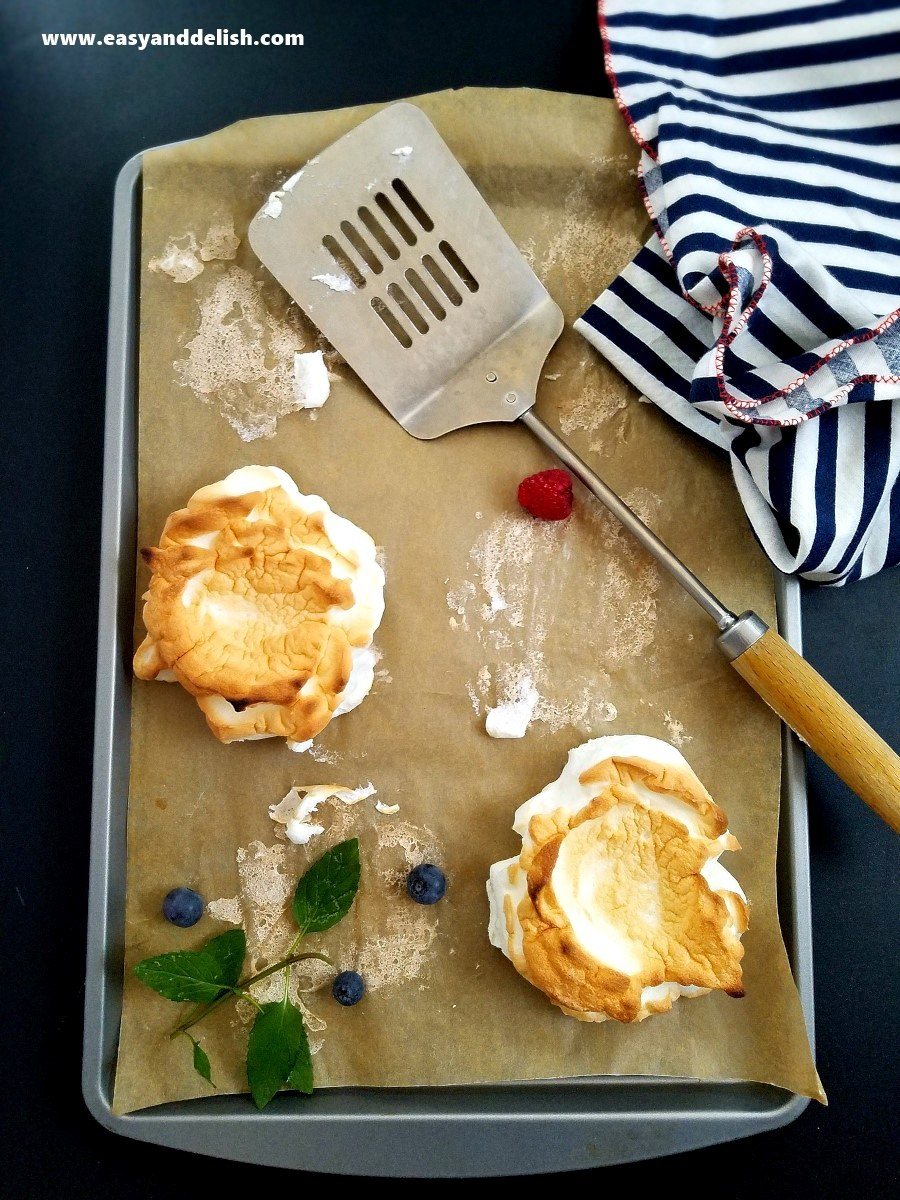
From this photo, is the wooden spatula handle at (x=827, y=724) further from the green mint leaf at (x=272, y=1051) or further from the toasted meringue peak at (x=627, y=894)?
the green mint leaf at (x=272, y=1051)

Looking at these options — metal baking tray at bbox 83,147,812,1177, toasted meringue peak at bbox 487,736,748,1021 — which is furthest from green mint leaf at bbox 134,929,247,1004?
toasted meringue peak at bbox 487,736,748,1021

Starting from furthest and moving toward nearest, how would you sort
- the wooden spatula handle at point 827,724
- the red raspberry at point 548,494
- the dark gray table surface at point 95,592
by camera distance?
the dark gray table surface at point 95,592
the red raspberry at point 548,494
the wooden spatula handle at point 827,724

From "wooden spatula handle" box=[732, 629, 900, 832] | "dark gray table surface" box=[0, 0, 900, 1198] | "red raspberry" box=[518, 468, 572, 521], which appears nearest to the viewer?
"wooden spatula handle" box=[732, 629, 900, 832]

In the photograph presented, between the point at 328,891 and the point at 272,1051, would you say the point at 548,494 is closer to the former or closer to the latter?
the point at 328,891

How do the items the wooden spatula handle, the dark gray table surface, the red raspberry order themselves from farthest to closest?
the dark gray table surface → the red raspberry → the wooden spatula handle

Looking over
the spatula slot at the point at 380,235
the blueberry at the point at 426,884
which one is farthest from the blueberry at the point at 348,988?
the spatula slot at the point at 380,235

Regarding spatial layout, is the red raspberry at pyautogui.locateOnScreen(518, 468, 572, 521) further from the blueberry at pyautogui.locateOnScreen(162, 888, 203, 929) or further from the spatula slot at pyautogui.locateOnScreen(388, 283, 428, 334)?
the blueberry at pyautogui.locateOnScreen(162, 888, 203, 929)

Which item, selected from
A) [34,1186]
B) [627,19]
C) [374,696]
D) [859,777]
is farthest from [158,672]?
[627,19]
